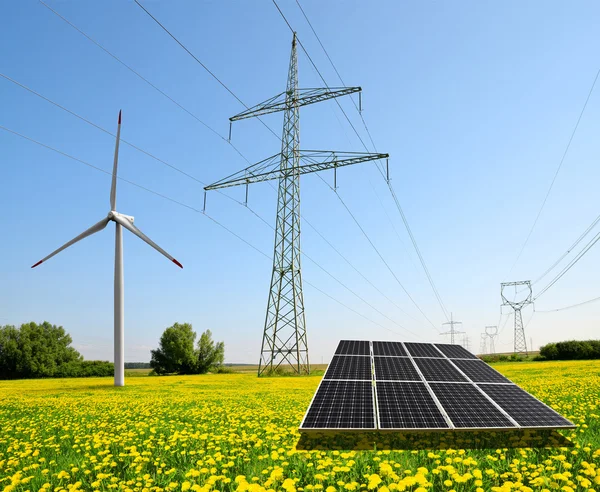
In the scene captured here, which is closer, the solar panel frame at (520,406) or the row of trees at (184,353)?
the solar panel frame at (520,406)

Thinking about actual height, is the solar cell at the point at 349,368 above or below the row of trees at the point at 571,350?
above

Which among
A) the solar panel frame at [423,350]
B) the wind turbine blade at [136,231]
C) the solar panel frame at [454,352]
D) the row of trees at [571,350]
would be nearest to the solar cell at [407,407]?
the solar panel frame at [423,350]

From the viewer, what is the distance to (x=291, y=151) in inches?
1933

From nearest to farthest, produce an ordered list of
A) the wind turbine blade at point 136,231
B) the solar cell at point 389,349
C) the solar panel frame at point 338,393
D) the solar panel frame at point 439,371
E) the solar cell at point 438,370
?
the solar panel frame at point 338,393 → the solar panel frame at point 439,371 → the solar cell at point 438,370 → the solar cell at point 389,349 → the wind turbine blade at point 136,231

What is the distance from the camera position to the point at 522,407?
11352 millimetres

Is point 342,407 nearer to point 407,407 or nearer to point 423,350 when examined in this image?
point 407,407

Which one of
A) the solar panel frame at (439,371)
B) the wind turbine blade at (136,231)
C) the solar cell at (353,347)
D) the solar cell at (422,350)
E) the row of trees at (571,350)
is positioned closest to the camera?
the solar panel frame at (439,371)

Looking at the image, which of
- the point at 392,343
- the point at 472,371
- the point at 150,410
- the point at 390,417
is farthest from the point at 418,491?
the point at 150,410

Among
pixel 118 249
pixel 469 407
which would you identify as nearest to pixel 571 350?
pixel 118 249

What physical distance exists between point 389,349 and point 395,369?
3301 mm

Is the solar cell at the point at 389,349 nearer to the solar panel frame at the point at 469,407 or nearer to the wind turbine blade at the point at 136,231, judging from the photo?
the solar panel frame at the point at 469,407

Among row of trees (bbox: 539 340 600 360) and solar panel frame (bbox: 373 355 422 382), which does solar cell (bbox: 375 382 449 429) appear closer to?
solar panel frame (bbox: 373 355 422 382)

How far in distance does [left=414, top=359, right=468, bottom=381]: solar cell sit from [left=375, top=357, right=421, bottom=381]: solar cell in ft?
1.14

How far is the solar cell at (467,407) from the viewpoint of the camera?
33.6ft
